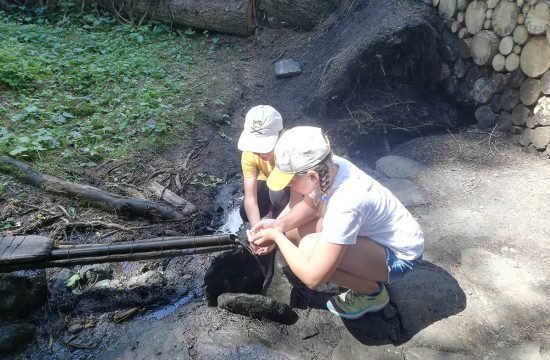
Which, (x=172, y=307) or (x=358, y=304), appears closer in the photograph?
(x=358, y=304)

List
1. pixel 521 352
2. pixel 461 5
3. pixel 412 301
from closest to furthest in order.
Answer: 1. pixel 521 352
2. pixel 412 301
3. pixel 461 5

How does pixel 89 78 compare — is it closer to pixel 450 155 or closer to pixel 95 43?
pixel 95 43

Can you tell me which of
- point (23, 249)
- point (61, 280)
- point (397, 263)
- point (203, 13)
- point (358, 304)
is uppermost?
point (397, 263)

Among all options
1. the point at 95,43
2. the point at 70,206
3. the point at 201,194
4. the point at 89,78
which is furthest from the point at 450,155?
the point at 95,43

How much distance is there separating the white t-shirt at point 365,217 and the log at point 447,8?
11.0 feet

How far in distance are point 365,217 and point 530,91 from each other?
302cm

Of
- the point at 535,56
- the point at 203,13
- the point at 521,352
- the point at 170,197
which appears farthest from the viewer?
the point at 203,13

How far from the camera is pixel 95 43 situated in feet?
21.8

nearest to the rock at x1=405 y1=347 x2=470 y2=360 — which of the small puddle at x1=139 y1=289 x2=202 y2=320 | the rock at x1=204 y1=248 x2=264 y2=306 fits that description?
the rock at x1=204 y1=248 x2=264 y2=306

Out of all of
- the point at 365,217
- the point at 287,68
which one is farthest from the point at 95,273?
the point at 287,68

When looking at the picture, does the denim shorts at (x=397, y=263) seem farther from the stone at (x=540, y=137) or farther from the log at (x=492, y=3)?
the log at (x=492, y=3)

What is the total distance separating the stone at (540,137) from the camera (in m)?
4.36

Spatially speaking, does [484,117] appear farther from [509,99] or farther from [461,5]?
[461,5]

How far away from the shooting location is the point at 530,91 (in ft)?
14.5
